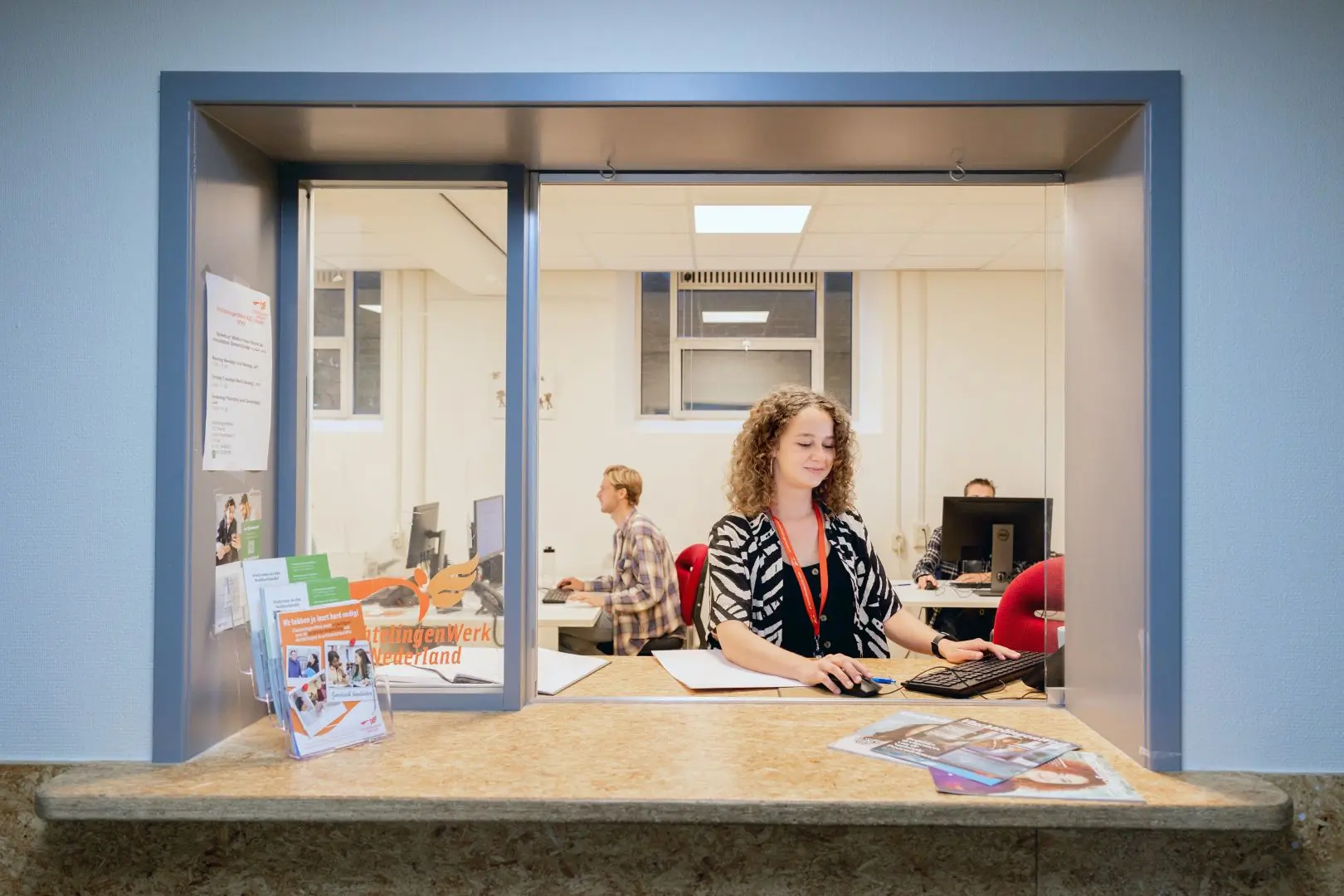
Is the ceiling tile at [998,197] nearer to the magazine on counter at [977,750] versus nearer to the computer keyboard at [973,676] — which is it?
the computer keyboard at [973,676]

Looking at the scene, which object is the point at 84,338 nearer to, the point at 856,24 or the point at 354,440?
the point at 354,440

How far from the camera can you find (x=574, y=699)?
5.66 ft

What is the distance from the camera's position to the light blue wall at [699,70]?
1402 millimetres

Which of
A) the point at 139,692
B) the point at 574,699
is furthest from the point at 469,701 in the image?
the point at 139,692

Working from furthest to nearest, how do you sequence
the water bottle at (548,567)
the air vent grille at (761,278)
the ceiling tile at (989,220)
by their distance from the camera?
the air vent grille at (761,278)
the water bottle at (548,567)
the ceiling tile at (989,220)

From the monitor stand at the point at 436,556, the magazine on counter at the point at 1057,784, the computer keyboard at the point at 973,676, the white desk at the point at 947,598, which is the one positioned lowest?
the white desk at the point at 947,598

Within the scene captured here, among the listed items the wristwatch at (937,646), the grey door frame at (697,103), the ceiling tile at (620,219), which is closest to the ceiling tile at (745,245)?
the ceiling tile at (620,219)

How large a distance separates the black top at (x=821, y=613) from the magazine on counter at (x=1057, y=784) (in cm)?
92

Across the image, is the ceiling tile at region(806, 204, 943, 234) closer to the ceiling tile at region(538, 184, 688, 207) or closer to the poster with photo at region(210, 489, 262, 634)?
the ceiling tile at region(538, 184, 688, 207)

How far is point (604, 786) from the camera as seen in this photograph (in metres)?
1.26

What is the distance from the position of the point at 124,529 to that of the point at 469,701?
0.66 m

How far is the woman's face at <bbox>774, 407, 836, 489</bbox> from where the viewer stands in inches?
96.2

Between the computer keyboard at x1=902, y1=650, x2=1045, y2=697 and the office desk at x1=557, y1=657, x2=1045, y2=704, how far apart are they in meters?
0.02

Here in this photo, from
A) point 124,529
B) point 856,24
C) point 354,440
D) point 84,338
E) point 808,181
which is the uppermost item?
point 856,24
